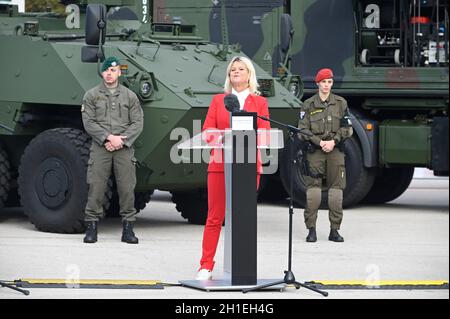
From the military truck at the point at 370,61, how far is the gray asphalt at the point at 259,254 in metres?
0.74

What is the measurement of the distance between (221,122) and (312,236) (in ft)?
12.5

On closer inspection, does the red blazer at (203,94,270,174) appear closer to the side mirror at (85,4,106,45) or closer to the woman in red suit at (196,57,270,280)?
the woman in red suit at (196,57,270,280)

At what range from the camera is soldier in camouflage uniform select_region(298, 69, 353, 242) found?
14.3 m

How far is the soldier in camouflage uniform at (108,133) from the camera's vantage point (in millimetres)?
13781

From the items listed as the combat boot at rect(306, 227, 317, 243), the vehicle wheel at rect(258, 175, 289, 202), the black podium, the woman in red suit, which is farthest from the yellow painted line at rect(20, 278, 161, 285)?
the vehicle wheel at rect(258, 175, 289, 202)

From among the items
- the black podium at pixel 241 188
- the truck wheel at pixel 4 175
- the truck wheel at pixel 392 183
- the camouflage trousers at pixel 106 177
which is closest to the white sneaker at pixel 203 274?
the black podium at pixel 241 188

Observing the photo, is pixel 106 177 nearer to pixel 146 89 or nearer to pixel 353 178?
pixel 146 89

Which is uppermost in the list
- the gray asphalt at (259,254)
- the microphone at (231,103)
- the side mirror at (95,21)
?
the side mirror at (95,21)

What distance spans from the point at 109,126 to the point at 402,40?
494cm

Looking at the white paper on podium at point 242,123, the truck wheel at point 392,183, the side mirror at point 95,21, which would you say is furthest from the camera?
the truck wheel at point 392,183

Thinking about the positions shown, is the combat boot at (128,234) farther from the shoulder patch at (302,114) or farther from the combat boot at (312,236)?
the shoulder patch at (302,114)

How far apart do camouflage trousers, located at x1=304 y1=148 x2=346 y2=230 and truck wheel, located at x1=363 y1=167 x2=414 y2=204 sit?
4.49m

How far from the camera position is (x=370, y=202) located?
19.2 m

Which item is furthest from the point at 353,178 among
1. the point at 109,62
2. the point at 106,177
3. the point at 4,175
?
the point at 109,62
